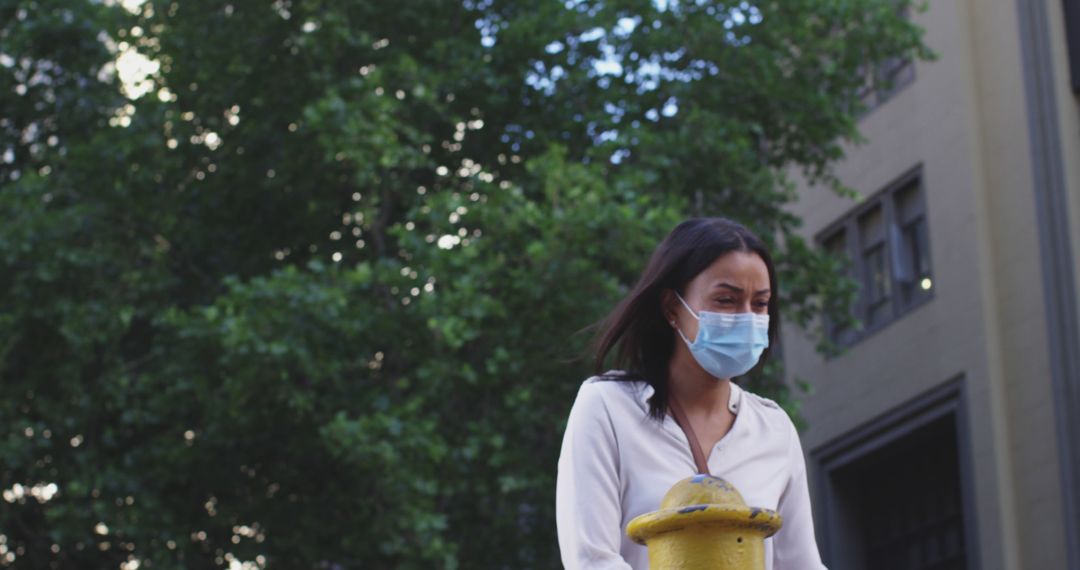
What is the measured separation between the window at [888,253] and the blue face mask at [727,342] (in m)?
21.3

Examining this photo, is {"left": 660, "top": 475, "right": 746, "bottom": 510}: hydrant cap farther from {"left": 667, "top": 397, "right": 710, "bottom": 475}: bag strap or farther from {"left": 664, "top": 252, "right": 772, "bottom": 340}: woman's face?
{"left": 664, "top": 252, "right": 772, "bottom": 340}: woman's face

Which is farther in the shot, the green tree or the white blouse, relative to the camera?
the green tree

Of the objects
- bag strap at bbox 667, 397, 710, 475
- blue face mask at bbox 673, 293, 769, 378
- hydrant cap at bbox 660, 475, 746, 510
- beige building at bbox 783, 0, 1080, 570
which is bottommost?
hydrant cap at bbox 660, 475, 746, 510

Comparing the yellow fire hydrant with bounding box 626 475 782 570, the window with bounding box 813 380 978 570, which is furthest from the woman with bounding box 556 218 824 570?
the window with bounding box 813 380 978 570

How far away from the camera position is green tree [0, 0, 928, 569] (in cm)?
1767

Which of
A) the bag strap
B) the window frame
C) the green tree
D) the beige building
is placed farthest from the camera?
the window frame

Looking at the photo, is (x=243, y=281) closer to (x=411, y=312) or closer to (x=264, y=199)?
(x=264, y=199)

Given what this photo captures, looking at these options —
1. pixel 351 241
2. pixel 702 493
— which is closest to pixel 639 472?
pixel 702 493

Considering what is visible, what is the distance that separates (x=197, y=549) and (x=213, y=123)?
437cm

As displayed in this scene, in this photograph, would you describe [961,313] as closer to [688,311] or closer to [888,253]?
[888,253]

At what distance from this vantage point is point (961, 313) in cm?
2459

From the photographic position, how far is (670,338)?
444 centimetres

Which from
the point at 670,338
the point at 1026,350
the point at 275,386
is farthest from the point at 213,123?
the point at 670,338

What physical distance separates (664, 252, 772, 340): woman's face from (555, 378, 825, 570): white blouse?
0.71ft
